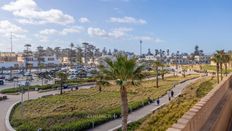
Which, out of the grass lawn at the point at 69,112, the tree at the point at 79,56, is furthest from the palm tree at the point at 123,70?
the tree at the point at 79,56

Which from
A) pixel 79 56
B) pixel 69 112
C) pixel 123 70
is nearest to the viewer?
pixel 123 70

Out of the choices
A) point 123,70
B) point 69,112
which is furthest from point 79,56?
point 123,70

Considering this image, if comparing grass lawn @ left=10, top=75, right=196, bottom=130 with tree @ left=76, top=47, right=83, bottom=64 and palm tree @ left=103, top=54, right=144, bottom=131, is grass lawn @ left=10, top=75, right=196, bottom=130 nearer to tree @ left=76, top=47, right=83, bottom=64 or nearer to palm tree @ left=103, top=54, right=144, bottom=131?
palm tree @ left=103, top=54, right=144, bottom=131

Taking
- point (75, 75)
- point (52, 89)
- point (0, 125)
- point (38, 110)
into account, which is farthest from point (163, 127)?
point (75, 75)

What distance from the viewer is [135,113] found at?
28797 millimetres

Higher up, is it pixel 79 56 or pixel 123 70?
pixel 79 56

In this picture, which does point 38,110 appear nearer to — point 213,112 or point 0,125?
point 0,125

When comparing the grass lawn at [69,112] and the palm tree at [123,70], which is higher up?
the palm tree at [123,70]

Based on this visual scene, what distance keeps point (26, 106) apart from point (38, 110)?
3.50m

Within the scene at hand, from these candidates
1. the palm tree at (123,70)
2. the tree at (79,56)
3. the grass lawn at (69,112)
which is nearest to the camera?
the palm tree at (123,70)

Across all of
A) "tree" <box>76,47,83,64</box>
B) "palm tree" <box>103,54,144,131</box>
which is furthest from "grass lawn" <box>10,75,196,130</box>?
"tree" <box>76,47,83,64</box>

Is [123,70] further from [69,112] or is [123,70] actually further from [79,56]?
[79,56]

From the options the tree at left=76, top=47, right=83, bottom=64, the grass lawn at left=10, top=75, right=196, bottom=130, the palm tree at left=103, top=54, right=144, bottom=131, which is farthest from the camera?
the tree at left=76, top=47, right=83, bottom=64

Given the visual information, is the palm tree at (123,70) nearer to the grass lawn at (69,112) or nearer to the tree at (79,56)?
the grass lawn at (69,112)
